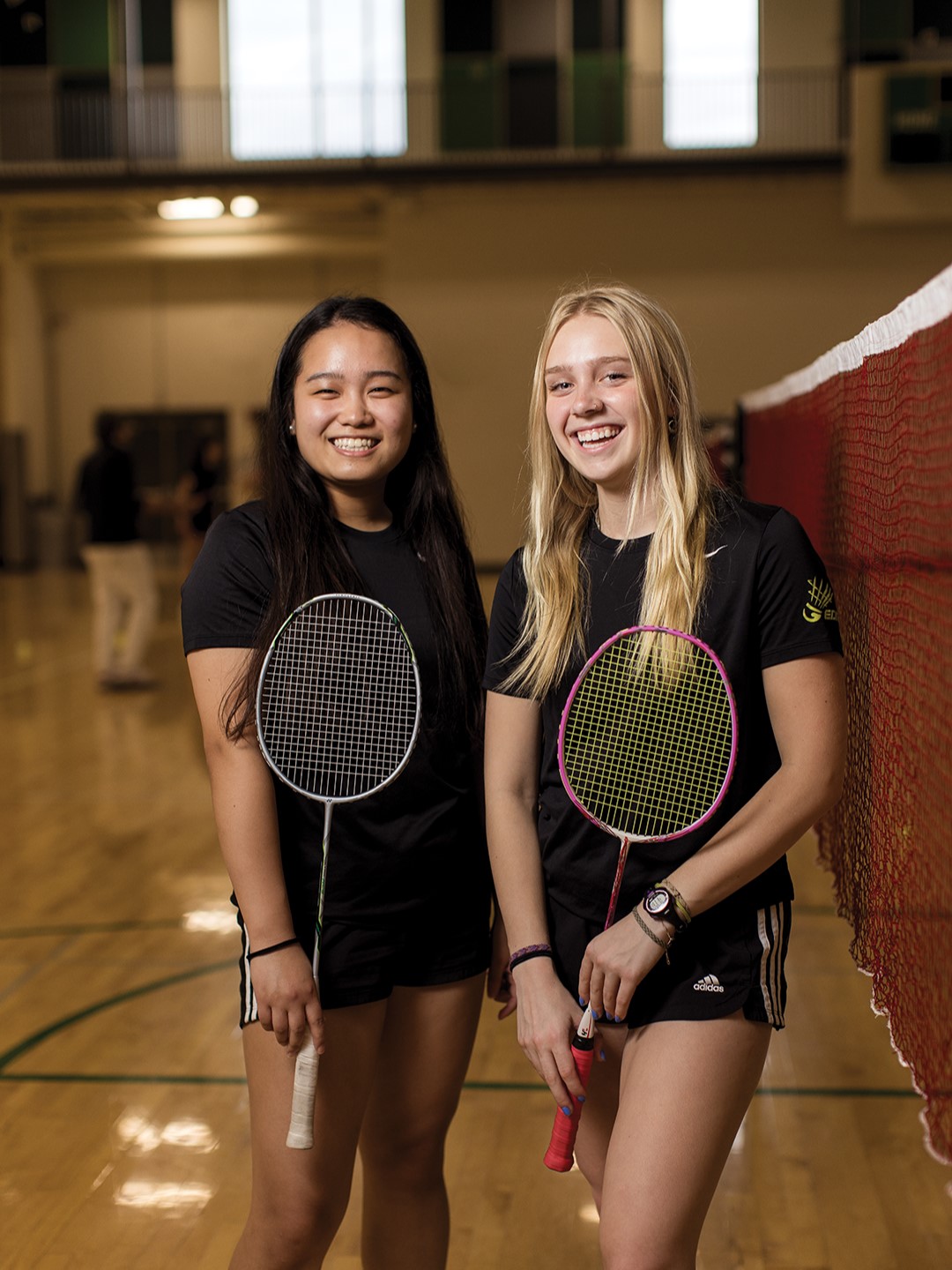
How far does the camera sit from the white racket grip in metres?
2.13

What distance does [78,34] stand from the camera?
2053cm

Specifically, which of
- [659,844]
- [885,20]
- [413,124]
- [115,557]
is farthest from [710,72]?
[659,844]

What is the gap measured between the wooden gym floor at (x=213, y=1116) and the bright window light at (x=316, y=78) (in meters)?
15.1

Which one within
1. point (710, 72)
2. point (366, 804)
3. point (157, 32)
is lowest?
point (366, 804)

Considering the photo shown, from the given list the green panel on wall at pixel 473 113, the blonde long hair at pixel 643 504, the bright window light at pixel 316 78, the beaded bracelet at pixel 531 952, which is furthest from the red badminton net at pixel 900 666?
the bright window light at pixel 316 78

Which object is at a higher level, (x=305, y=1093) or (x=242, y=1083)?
(x=305, y=1093)

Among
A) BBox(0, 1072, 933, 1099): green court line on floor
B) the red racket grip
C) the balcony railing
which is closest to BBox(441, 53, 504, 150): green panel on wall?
the balcony railing

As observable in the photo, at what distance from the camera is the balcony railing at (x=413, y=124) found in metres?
18.4

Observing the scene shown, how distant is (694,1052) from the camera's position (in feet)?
6.59

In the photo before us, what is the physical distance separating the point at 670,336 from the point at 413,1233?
1.59 metres

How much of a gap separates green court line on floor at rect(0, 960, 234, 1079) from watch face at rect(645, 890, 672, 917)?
296cm

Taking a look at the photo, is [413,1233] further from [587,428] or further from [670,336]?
[670,336]

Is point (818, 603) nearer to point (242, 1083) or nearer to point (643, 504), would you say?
point (643, 504)

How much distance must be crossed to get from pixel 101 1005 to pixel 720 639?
3452 mm
